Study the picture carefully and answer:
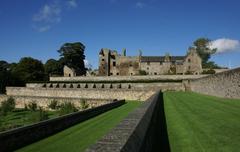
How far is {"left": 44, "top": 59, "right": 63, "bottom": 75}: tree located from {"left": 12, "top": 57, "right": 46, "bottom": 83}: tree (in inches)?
324

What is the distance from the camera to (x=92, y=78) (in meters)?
70.0

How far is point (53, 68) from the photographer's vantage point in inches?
3691

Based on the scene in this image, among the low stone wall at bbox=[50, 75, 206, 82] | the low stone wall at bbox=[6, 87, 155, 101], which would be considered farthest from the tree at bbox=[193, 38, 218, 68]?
the low stone wall at bbox=[6, 87, 155, 101]

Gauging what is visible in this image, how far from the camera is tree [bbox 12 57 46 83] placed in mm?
80125

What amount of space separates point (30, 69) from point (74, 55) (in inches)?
582

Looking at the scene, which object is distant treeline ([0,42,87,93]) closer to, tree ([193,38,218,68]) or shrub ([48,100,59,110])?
tree ([193,38,218,68])

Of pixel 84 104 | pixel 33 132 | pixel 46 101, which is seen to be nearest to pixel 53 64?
pixel 46 101

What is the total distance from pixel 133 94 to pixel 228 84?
15383 mm

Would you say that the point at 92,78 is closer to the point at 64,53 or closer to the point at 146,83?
the point at 146,83

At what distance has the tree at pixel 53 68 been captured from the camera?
9331 cm

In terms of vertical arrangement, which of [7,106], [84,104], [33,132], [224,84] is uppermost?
[224,84]

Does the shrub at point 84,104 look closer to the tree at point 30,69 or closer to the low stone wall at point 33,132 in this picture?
the low stone wall at point 33,132

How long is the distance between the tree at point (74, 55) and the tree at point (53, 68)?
2.92 metres

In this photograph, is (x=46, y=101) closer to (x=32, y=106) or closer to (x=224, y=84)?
(x=32, y=106)
